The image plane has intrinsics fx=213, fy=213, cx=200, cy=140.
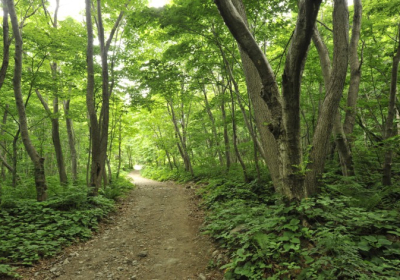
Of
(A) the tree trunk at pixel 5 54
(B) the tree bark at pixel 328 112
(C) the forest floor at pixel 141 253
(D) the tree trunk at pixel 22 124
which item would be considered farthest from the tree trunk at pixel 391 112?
(A) the tree trunk at pixel 5 54

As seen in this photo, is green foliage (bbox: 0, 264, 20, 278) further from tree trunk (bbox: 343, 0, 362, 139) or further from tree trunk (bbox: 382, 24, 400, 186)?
tree trunk (bbox: 343, 0, 362, 139)

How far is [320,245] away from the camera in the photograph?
2764 millimetres

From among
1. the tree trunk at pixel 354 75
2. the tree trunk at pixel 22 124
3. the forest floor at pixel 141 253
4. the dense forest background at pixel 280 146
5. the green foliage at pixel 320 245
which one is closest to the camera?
the green foliage at pixel 320 245

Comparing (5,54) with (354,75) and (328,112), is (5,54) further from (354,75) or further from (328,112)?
(354,75)

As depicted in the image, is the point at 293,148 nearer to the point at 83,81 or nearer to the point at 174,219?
the point at 174,219

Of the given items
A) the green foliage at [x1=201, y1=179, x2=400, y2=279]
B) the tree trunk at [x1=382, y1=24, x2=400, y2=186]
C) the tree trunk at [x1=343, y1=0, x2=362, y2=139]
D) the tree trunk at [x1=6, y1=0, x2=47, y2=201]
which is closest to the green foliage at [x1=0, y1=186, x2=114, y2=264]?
the tree trunk at [x1=6, y1=0, x2=47, y2=201]

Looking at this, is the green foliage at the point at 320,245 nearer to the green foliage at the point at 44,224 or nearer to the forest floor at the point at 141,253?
the forest floor at the point at 141,253

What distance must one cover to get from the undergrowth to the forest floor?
28cm

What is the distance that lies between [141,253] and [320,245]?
11.8 feet

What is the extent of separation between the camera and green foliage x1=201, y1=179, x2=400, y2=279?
2.43 metres

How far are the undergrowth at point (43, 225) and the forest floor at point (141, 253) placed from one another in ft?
0.93

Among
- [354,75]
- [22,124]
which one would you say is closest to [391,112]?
[354,75]

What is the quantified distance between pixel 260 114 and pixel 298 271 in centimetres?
319

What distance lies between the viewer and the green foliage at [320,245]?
2.43 metres
